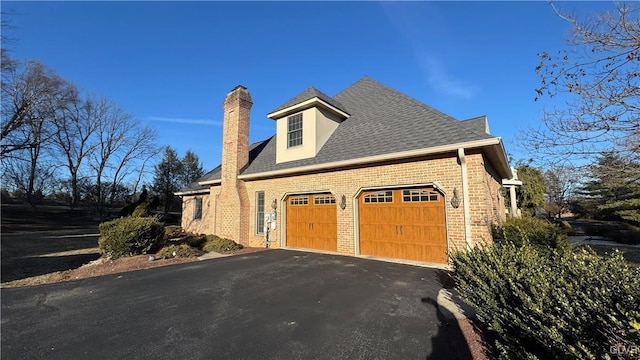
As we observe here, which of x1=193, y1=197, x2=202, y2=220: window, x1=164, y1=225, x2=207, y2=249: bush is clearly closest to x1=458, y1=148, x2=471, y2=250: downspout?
x1=164, y1=225, x2=207, y2=249: bush

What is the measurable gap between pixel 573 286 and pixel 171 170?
1569 inches

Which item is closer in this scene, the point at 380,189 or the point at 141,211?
the point at 380,189

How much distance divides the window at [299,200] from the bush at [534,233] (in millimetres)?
6862

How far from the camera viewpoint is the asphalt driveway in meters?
3.54

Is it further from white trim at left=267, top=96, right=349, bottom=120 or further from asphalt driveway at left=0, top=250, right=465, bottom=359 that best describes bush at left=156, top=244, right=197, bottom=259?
white trim at left=267, top=96, right=349, bottom=120

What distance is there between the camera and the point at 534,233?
6.36m

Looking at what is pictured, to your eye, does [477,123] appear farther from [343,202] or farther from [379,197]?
[343,202]

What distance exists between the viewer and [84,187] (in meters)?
29.8

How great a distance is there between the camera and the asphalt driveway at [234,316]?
3.54 metres

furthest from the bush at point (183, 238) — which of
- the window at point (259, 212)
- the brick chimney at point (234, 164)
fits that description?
the window at point (259, 212)

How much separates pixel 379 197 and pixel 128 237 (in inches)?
361

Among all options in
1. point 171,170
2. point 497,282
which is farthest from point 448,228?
point 171,170

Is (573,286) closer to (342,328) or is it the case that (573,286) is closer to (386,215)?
(342,328)

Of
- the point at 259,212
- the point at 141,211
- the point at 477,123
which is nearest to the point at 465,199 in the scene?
the point at 477,123
